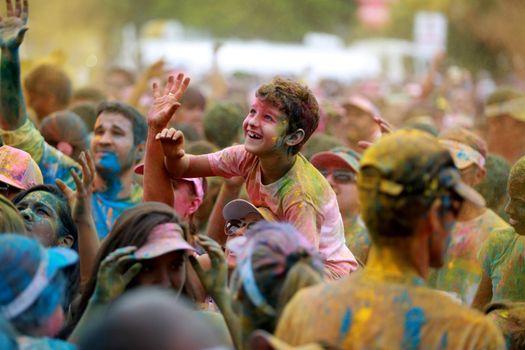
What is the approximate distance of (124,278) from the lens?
4539mm

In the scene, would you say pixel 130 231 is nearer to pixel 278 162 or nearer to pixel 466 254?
pixel 278 162

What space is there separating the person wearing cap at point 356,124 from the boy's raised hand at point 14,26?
4.53 meters

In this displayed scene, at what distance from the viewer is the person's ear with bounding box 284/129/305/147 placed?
19.6 feet

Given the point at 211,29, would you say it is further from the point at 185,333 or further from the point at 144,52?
the point at 185,333

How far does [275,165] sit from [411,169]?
7.21 ft

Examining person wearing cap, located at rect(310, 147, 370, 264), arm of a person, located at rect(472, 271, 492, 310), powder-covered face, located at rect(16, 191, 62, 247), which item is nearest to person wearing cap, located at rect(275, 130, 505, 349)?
powder-covered face, located at rect(16, 191, 62, 247)

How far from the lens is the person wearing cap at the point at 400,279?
3727 mm

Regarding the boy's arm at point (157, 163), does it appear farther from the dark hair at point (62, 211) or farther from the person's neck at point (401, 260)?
the person's neck at point (401, 260)

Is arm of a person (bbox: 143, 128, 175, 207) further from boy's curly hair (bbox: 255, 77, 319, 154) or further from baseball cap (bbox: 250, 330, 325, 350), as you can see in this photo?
baseball cap (bbox: 250, 330, 325, 350)

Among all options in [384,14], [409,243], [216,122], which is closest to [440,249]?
[409,243]

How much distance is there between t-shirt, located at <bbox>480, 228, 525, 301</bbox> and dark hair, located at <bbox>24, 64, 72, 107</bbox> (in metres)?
5.71

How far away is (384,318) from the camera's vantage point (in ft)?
12.3

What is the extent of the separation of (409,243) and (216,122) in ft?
22.3

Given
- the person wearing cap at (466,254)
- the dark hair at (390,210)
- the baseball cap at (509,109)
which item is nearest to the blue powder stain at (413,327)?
the dark hair at (390,210)
